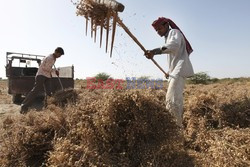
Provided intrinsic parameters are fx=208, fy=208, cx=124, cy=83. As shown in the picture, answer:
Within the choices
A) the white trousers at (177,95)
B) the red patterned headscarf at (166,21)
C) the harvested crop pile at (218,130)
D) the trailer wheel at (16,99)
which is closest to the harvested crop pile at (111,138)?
the harvested crop pile at (218,130)

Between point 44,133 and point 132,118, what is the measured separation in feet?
4.67

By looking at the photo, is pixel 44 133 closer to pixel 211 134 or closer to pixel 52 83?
pixel 211 134

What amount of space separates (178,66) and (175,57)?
19 cm

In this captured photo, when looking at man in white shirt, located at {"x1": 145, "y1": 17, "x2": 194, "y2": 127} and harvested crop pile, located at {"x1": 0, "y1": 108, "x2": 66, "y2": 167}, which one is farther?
man in white shirt, located at {"x1": 145, "y1": 17, "x2": 194, "y2": 127}

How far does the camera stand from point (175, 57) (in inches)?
145

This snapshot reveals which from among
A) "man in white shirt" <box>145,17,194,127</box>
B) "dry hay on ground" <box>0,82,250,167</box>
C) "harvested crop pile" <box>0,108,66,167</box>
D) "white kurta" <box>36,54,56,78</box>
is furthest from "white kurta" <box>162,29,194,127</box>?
"white kurta" <box>36,54,56,78</box>

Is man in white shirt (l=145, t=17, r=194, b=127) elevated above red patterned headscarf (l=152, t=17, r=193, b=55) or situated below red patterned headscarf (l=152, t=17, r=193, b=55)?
below

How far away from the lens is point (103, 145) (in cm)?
245

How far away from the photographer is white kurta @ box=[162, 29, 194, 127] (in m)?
3.49

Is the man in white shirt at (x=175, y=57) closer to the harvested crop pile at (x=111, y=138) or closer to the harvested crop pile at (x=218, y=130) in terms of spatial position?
the harvested crop pile at (x=218, y=130)

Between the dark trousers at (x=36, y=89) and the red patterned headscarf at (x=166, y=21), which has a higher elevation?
the red patterned headscarf at (x=166, y=21)

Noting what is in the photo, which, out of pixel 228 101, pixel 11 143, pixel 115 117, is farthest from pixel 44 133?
pixel 228 101

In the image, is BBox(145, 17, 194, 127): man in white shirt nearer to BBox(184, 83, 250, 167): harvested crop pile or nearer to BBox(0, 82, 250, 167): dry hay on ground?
BBox(184, 83, 250, 167): harvested crop pile

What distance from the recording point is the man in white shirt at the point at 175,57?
3494 mm
